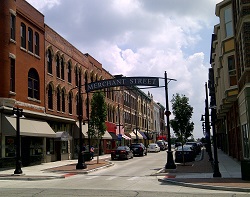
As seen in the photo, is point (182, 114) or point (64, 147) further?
point (64, 147)

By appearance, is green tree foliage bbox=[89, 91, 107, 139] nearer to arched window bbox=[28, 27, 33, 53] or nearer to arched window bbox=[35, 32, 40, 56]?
arched window bbox=[35, 32, 40, 56]

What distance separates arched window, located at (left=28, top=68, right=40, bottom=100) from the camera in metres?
31.0

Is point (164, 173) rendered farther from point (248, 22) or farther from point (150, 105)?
point (150, 105)

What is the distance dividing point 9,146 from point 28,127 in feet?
6.47

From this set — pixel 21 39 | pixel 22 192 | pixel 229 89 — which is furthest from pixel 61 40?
pixel 22 192

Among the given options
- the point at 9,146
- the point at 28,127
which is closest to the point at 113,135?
the point at 28,127

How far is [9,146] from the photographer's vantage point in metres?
27.4

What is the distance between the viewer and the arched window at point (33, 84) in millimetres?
30984

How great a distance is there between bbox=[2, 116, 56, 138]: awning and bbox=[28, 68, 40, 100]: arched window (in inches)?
93.4

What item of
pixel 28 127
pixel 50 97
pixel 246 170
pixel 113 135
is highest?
pixel 50 97

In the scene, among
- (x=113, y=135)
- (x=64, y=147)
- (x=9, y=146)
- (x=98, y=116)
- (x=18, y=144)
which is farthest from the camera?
(x=113, y=135)

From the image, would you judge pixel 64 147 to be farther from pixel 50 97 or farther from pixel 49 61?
pixel 49 61

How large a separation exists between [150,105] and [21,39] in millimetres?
69823

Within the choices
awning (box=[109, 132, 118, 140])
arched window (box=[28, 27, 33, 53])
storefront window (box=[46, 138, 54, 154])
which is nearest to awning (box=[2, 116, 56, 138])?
storefront window (box=[46, 138, 54, 154])
